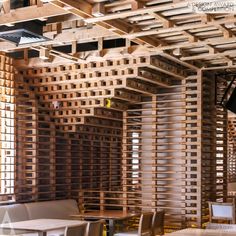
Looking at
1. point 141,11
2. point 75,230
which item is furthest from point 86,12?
point 75,230

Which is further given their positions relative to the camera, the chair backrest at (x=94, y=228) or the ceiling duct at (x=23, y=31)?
the ceiling duct at (x=23, y=31)

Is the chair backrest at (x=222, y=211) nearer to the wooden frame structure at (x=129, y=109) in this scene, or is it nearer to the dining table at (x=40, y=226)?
the wooden frame structure at (x=129, y=109)

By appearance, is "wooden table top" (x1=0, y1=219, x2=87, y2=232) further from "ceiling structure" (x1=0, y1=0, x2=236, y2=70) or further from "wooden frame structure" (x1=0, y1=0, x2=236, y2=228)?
"ceiling structure" (x1=0, y1=0, x2=236, y2=70)

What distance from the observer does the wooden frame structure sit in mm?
8766

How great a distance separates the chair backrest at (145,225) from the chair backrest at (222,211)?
1.46 metres

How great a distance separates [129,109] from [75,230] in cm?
463

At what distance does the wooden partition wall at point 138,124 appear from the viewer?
32.1 feet

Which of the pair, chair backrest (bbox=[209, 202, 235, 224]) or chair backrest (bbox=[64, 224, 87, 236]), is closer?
chair backrest (bbox=[64, 224, 87, 236])

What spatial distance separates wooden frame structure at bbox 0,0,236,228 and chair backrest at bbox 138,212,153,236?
1.69m

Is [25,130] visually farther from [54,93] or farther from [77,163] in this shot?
[77,163]

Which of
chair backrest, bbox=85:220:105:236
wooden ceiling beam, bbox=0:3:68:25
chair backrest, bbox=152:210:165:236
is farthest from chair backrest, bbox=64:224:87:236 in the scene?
wooden ceiling beam, bbox=0:3:68:25

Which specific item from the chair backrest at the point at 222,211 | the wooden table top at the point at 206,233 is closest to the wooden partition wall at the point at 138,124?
the chair backrest at the point at 222,211

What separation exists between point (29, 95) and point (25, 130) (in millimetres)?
707

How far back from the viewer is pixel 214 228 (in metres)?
6.43
